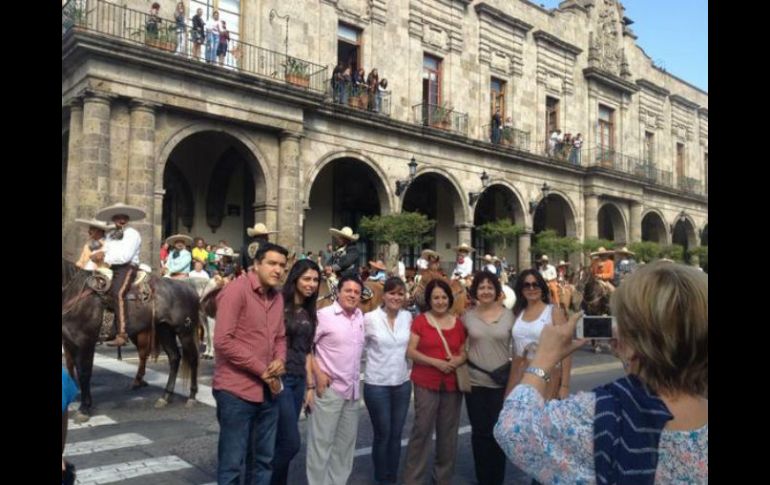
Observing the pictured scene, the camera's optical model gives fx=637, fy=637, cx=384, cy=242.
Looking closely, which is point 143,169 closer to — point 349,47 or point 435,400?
point 349,47

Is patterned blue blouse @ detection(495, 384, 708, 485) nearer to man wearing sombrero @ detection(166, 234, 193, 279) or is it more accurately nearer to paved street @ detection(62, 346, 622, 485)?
paved street @ detection(62, 346, 622, 485)

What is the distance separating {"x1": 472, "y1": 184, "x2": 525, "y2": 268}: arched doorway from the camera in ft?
81.8

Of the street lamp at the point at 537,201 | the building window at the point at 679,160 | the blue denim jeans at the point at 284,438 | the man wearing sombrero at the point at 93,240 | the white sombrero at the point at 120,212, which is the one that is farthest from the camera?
the building window at the point at 679,160

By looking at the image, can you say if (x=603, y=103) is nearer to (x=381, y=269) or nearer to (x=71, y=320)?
(x=381, y=269)

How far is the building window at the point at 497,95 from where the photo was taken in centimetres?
2470

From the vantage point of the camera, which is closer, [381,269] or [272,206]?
[381,269]

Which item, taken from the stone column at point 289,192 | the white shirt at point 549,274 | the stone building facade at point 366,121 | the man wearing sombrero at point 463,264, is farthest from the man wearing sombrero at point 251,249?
the white shirt at point 549,274

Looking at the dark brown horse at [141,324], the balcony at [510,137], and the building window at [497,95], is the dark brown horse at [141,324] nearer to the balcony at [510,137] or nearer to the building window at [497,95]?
the balcony at [510,137]

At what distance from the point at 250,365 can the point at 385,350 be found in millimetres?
1331

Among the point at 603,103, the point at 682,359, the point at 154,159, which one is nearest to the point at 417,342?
the point at 682,359

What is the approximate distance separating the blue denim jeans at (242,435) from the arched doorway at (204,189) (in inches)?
588

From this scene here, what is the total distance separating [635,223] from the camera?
30172mm
